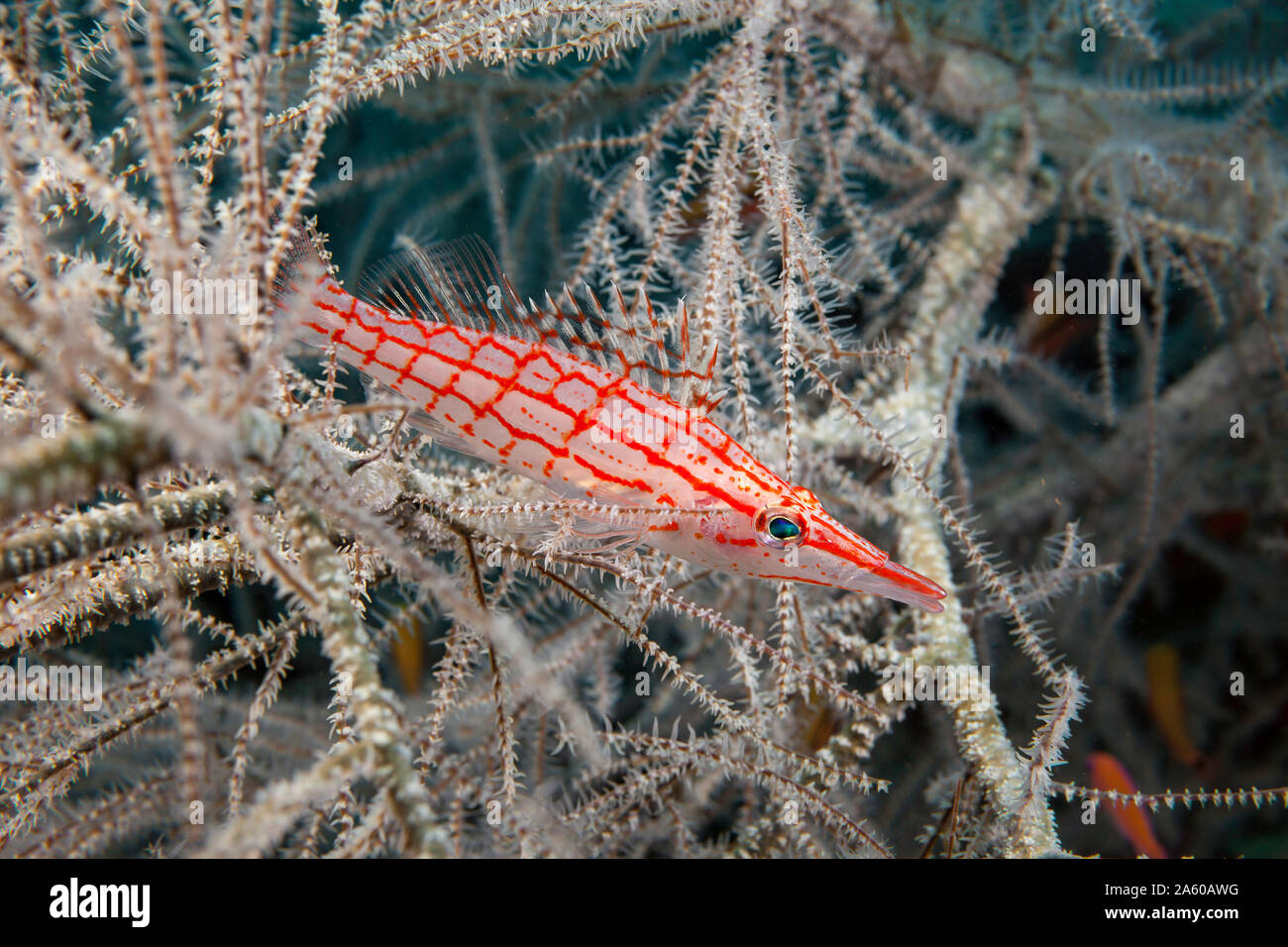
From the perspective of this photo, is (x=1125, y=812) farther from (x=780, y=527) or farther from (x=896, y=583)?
(x=780, y=527)

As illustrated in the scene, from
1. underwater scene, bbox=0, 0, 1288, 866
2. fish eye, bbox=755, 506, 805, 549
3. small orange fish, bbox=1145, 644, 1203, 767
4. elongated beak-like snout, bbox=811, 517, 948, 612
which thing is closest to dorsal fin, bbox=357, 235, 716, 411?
underwater scene, bbox=0, 0, 1288, 866

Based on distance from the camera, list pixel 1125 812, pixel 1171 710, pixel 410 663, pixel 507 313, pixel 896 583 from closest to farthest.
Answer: pixel 896 583, pixel 507 313, pixel 1125 812, pixel 410 663, pixel 1171 710

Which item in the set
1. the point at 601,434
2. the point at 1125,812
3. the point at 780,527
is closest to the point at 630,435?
the point at 601,434

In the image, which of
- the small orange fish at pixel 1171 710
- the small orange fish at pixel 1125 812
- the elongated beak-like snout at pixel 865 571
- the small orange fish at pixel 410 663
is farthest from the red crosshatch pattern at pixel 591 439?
the small orange fish at pixel 1171 710
